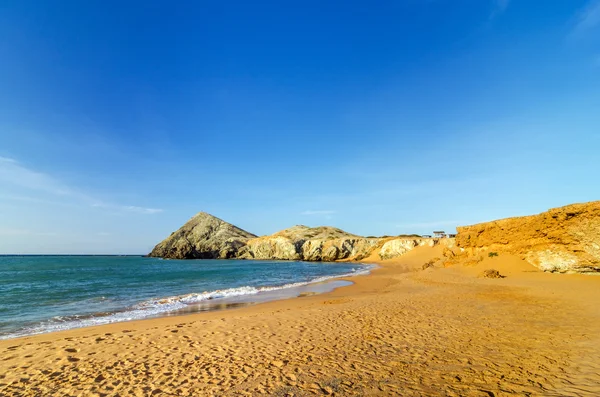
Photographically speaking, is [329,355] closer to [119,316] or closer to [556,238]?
[119,316]

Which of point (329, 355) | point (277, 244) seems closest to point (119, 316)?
point (329, 355)

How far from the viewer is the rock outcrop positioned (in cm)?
12388

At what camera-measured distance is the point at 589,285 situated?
1780 centimetres

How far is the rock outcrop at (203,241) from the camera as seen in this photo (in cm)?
12388

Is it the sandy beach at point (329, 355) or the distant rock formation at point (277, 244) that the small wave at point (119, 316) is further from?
the distant rock formation at point (277, 244)

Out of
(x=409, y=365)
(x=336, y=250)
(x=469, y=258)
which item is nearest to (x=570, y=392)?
(x=409, y=365)

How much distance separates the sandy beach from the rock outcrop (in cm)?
11200

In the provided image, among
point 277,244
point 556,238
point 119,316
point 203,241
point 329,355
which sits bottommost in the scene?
point 119,316

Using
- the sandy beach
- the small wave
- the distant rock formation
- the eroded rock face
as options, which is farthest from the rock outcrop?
the sandy beach

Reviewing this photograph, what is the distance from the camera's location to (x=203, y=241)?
427ft

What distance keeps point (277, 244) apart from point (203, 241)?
41590mm

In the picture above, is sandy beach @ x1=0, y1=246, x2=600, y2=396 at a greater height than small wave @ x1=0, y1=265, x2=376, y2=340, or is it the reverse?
sandy beach @ x1=0, y1=246, x2=600, y2=396

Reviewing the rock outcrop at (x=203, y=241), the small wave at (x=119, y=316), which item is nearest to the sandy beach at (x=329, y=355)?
the small wave at (x=119, y=316)

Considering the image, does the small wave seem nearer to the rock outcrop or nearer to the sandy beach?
the sandy beach
